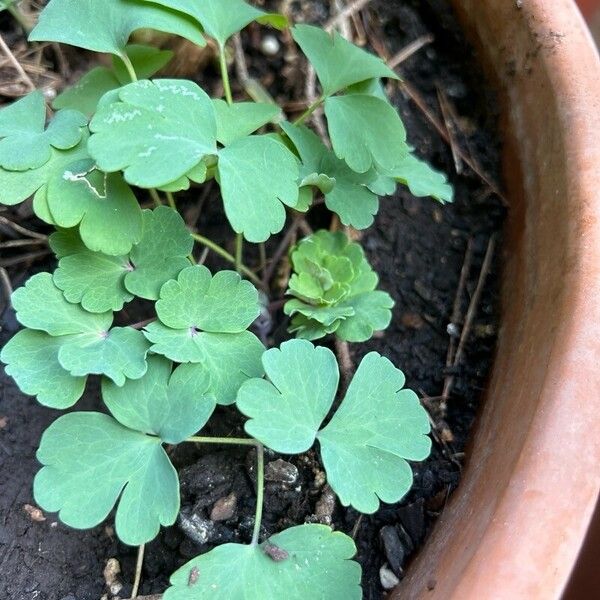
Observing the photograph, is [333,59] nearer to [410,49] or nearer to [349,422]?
[410,49]

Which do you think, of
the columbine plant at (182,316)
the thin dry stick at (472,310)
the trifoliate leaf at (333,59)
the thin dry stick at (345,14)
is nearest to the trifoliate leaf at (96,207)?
the columbine plant at (182,316)

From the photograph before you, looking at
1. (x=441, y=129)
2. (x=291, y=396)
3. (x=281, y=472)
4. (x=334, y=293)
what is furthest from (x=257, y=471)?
(x=441, y=129)

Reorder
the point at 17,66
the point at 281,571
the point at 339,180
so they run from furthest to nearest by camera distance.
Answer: the point at 17,66
the point at 339,180
the point at 281,571

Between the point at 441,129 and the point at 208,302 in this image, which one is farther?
the point at 441,129

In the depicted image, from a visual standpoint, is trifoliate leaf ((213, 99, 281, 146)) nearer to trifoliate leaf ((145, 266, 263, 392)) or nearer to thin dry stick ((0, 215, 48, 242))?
trifoliate leaf ((145, 266, 263, 392))

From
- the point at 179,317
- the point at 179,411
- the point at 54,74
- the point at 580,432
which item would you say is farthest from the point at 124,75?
the point at 580,432

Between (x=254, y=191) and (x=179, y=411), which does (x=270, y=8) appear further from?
(x=179, y=411)

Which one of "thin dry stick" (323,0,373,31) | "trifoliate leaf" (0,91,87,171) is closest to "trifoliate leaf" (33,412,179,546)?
"trifoliate leaf" (0,91,87,171)

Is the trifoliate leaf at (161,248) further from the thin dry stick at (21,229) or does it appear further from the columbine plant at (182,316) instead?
the thin dry stick at (21,229)
